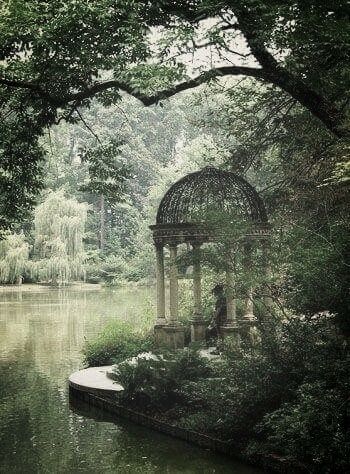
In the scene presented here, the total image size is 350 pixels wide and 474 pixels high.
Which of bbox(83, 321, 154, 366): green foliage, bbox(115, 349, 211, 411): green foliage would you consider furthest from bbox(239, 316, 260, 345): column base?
bbox(115, 349, 211, 411): green foliage

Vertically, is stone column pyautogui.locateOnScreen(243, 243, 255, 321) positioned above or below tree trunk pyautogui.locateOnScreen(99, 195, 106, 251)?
below

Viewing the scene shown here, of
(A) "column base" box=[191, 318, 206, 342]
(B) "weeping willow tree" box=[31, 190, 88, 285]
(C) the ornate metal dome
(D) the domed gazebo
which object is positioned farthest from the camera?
(B) "weeping willow tree" box=[31, 190, 88, 285]

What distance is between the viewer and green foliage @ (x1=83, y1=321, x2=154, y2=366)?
13.1 metres

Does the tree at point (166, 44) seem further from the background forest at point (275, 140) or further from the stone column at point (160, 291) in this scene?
the stone column at point (160, 291)

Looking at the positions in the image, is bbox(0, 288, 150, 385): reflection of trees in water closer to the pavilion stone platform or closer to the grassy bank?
the pavilion stone platform

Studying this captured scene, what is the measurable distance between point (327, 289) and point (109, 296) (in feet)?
101

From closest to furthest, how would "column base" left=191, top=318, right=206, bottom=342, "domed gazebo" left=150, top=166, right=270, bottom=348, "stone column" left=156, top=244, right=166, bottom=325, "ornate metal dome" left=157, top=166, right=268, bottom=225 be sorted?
"domed gazebo" left=150, top=166, right=270, bottom=348, "ornate metal dome" left=157, top=166, right=268, bottom=225, "stone column" left=156, top=244, right=166, bottom=325, "column base" left=191, top=318, right=206, bottom=342

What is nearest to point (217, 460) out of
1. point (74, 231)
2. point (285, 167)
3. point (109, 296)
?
point (285, 167)

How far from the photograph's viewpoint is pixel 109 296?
3769 centimetres

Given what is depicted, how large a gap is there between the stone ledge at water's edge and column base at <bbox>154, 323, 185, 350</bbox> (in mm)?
1672

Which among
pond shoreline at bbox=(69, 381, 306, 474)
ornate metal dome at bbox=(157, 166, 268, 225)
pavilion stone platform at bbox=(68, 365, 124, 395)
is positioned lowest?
pond shoreline at bbox=(69, 381, 306, 474)

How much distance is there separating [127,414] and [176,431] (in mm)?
1327

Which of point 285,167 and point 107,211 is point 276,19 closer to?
point 285,167

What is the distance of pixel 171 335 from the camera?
541 inches
